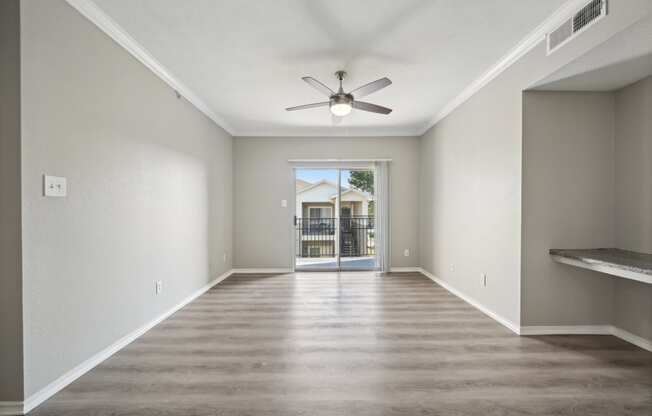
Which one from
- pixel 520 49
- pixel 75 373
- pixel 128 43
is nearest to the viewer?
pixel 75 373

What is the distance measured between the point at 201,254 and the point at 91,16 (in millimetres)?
2961

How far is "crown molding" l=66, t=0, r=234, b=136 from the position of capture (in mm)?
2209

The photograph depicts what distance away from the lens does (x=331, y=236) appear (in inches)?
289

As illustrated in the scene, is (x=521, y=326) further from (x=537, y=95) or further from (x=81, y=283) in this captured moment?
(x=81, y=283)

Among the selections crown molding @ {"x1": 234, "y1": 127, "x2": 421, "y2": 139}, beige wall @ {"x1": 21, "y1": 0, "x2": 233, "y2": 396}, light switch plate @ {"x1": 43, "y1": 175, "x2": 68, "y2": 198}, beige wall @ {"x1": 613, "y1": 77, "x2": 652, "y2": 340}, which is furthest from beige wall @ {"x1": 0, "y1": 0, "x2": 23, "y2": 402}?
beige wall @ {"x1": 613, "y1": 77, "x2": 652, "y2": 340}

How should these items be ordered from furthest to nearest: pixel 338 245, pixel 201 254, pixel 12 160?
pixel 338 245, pixel 201 254, pixel 12 160

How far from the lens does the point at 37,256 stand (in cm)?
187

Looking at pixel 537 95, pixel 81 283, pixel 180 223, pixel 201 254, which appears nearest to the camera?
pixel 81 283

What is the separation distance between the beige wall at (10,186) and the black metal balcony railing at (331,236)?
17.4 ft

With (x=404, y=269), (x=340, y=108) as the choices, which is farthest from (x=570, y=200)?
(x=404, y=269)

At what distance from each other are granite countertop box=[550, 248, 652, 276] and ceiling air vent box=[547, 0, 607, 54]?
168 centimetres

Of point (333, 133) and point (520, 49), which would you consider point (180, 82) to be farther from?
point (520, 49)

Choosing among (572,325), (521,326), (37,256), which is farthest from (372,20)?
(572,325)

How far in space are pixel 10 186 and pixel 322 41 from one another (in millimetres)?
2403
